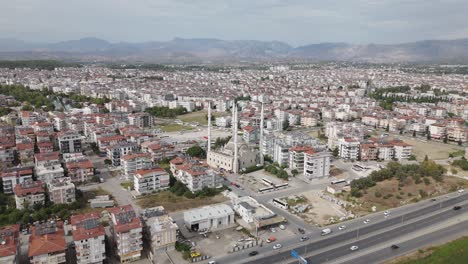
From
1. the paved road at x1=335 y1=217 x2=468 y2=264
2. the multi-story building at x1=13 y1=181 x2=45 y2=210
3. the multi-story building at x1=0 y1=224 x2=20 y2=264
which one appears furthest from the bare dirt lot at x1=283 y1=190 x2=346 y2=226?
the multi-story building at x1=13 y1=181 x2=45 y2=210

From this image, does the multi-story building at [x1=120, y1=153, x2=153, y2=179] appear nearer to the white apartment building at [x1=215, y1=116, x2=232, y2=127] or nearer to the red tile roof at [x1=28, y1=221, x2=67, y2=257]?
the red tile roof at [x1=28, y1=221, x2=67, y2=257]

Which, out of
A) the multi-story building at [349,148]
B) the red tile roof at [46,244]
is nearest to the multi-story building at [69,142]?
the red tile roof at [46,244]

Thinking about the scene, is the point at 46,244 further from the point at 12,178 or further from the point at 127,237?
the point at 12,178

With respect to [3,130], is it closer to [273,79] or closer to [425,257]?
[425,257]

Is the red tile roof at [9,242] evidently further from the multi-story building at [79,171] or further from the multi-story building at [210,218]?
the multi-story building at [79,171]

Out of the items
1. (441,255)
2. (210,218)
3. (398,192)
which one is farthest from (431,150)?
(210,218)

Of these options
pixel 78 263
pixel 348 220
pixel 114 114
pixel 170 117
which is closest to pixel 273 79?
pixel 170 117
